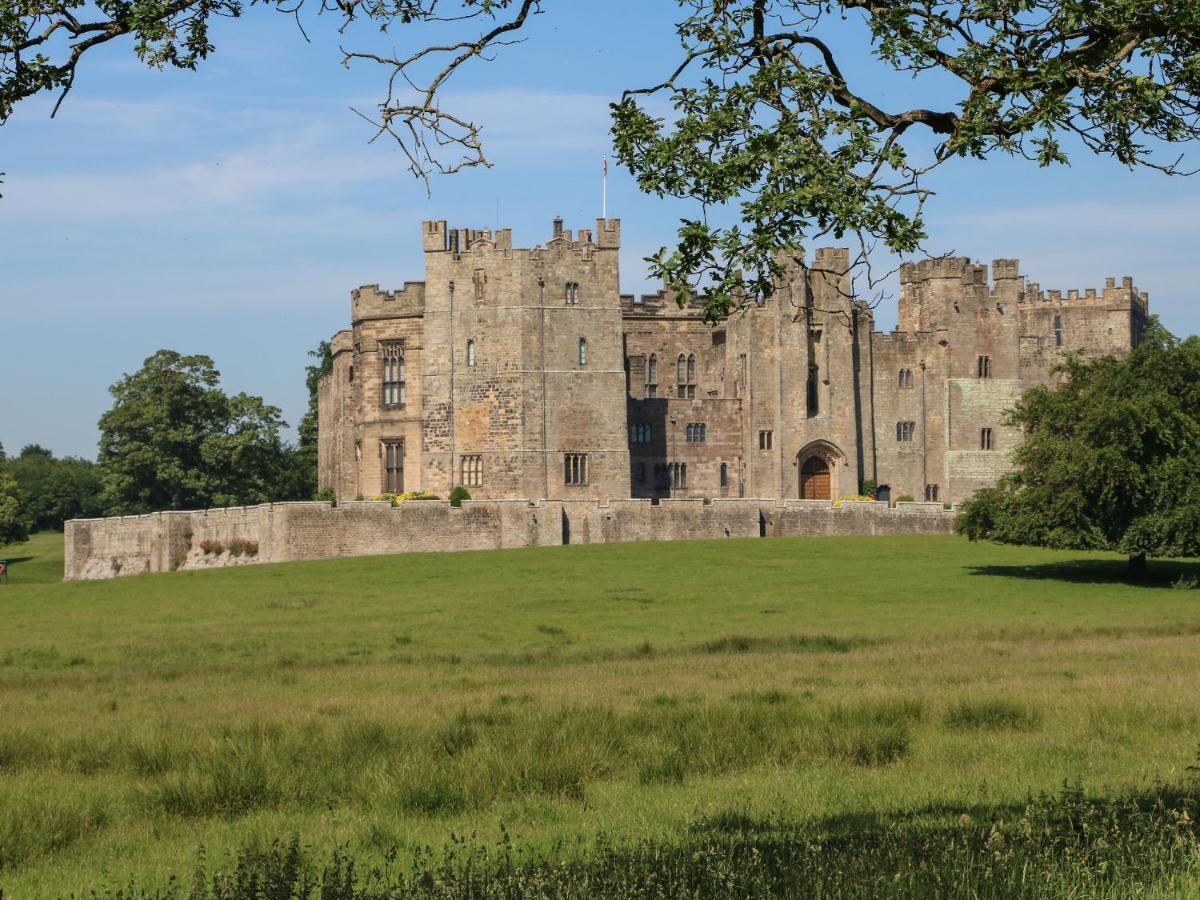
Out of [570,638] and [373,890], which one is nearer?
[373,890]

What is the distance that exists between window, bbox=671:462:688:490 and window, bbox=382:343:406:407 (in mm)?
13488

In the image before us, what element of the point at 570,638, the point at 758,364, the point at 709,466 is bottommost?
the point at 570,638

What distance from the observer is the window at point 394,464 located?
70375 mm

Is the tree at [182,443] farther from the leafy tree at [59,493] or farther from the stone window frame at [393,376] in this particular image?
the leafy tree at [59,493]

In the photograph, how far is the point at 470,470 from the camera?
6769 centimetres

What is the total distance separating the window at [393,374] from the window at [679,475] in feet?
44.3

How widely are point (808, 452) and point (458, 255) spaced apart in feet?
64.5

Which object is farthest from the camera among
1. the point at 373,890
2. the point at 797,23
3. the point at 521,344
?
the point at 521,344

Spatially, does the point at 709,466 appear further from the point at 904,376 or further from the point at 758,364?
the point at 904,376

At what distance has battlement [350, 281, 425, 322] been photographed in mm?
70562

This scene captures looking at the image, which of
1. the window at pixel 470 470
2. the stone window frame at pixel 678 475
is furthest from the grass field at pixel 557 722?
the stone window frame at pixel 678 475

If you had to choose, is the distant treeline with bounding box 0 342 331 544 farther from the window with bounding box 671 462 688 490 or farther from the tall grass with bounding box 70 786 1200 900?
the tall grass with bounding box 70 786 1200 900

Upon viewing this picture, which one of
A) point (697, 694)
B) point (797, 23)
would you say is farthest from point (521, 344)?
point (797, 23)

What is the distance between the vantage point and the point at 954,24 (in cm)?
1238
